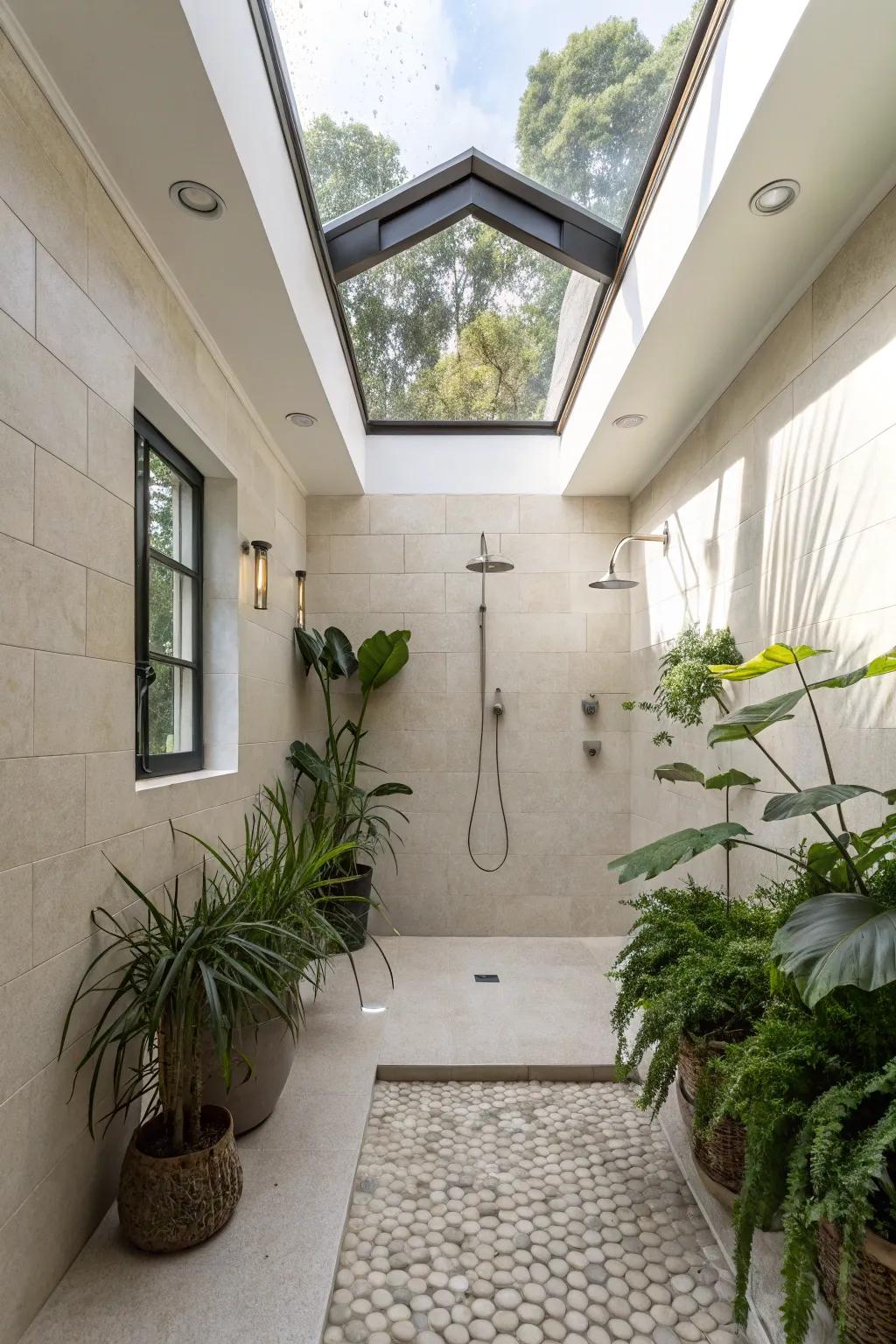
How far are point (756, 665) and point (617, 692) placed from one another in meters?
2.56

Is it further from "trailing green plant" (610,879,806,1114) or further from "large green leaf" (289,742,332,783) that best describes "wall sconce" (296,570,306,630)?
"trailing green plant" (610,879,806,1114)

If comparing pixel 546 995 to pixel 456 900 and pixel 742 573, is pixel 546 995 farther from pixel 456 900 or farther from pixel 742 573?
pixel 742 573

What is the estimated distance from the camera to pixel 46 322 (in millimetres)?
1637

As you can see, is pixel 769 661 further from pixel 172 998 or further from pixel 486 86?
pixel 486 86

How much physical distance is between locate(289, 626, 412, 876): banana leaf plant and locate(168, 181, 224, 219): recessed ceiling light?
222cm

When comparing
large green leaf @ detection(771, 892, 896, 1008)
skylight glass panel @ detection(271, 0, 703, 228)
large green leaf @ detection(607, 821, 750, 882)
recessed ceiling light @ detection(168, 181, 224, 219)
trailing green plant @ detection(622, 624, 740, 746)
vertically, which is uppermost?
skylight glass panel @ detection(271, 0, 703, 228)

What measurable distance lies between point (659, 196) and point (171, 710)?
245 centimetres

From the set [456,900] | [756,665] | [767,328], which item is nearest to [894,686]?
[756,665]

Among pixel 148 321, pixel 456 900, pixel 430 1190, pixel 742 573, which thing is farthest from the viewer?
pixel 456 900

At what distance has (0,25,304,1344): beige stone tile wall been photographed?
148cm

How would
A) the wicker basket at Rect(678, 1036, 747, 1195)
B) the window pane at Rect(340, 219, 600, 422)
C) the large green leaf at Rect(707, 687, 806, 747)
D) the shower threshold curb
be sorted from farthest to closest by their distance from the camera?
1. the window pane at Rect(340, 219, 600, 422)
2. the shower threshold curb
3. the wicker basket at Rect(678, 1036, 747, 1195)
4. the large green leaf at Rect(707, 687, 806, 747)

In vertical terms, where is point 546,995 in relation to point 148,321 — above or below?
below

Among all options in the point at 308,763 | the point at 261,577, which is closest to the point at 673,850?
the point at 261,577

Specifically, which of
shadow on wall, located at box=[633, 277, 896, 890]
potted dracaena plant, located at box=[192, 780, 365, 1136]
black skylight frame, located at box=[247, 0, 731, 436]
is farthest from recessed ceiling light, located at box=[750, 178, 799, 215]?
potted dracaena plant, located at box=[192, 780, 365, 1136]
